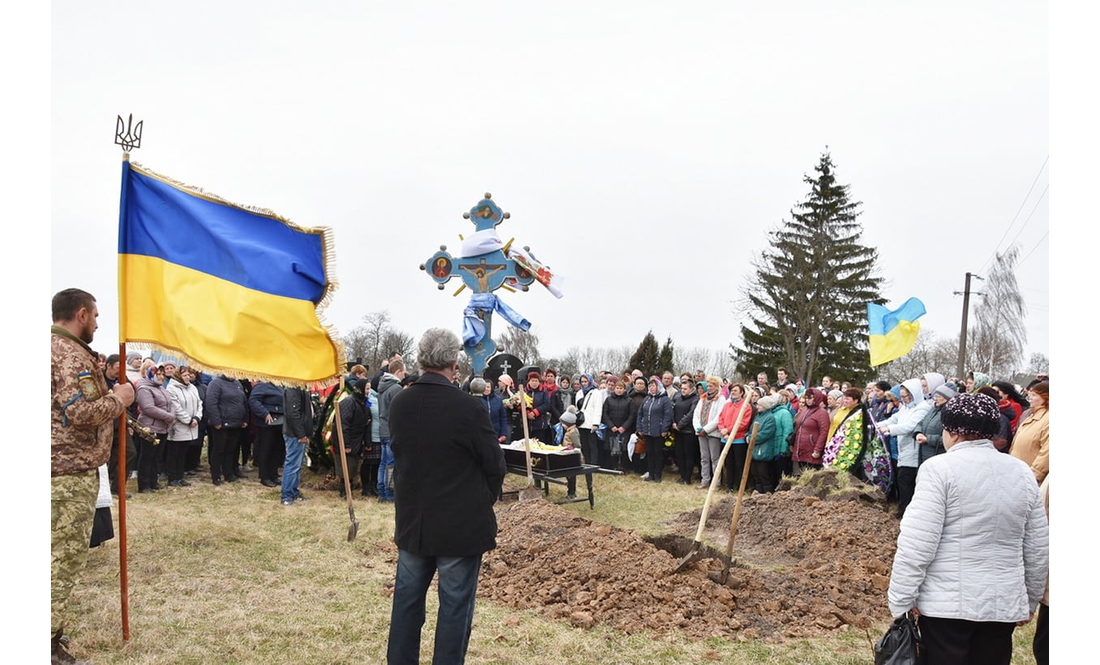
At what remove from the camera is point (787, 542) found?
796cm

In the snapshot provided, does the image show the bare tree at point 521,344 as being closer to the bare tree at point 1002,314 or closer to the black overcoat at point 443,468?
the bare tree at point 1002,314

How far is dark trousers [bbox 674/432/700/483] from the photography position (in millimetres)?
12781

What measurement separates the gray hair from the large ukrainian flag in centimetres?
110

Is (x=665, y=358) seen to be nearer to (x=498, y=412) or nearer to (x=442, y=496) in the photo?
(x=498, y=412)

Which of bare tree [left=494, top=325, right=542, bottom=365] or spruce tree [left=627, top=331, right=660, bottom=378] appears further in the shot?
bare tree [left=494, top=325, right=542, bottom=365]

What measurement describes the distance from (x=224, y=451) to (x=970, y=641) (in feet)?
33.5

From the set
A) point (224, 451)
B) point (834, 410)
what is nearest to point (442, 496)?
point (224, 451)

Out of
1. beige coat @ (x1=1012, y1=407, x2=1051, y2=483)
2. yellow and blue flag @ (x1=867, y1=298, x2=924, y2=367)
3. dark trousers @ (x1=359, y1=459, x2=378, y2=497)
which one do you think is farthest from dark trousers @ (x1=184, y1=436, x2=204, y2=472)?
beige coat @ (x1=1012, y1=407, x2=1051, y2=483)

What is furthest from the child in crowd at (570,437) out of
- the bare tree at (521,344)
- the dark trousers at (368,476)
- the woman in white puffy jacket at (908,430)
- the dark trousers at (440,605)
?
the bare tree at (521,344)

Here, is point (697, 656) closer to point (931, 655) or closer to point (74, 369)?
point (931, 655)

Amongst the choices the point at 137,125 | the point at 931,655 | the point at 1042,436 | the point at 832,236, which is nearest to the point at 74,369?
the point at 137,125

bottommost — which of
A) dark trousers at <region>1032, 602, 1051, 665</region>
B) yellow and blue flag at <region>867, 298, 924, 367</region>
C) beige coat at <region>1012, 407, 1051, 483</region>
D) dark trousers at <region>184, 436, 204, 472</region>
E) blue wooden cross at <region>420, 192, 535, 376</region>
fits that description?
dark trousers at <region>184, 436, 204, 472</region>

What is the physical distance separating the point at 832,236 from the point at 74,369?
31.4 m

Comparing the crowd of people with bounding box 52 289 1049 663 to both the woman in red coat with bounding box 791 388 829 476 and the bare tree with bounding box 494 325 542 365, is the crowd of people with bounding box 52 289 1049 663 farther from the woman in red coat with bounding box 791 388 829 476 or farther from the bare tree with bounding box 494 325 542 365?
the bare tree with bounding box 494 325 542 365
